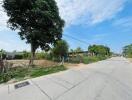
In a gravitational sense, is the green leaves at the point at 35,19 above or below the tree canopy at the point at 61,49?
above

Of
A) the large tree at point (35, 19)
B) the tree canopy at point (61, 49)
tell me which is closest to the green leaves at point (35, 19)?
the large tree at point (35, 19)

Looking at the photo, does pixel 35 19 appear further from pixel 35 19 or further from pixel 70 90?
pixel 70 90

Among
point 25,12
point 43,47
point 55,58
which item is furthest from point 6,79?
point 55,58

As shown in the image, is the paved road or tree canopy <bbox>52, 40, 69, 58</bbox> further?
tree canopy <bbox>52, 40, 69, 58</bbox>

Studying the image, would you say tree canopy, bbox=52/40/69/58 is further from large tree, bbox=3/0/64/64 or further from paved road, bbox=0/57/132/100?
paved road, bbox=0/57/132/100

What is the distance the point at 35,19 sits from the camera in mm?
33000

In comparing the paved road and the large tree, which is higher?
the large tree

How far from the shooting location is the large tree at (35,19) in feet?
106

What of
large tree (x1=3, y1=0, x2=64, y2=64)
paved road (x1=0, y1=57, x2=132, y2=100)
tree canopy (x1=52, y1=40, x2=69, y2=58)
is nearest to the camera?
paved road (x1=0, y1=57, x2=132, y2=100)

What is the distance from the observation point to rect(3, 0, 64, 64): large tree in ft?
106

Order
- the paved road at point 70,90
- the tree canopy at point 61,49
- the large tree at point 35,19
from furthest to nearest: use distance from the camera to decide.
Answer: the tree canopy at point 61,49, the large tree at point 35,19, the paved road at point 70,90

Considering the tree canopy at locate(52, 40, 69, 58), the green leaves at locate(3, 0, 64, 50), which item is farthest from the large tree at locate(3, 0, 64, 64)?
the tree canopy at locate(52, 40, 69, 58)

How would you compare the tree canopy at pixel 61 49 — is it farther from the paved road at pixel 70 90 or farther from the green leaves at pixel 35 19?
the paved road at pixel 70 90

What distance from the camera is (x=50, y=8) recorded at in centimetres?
3378
